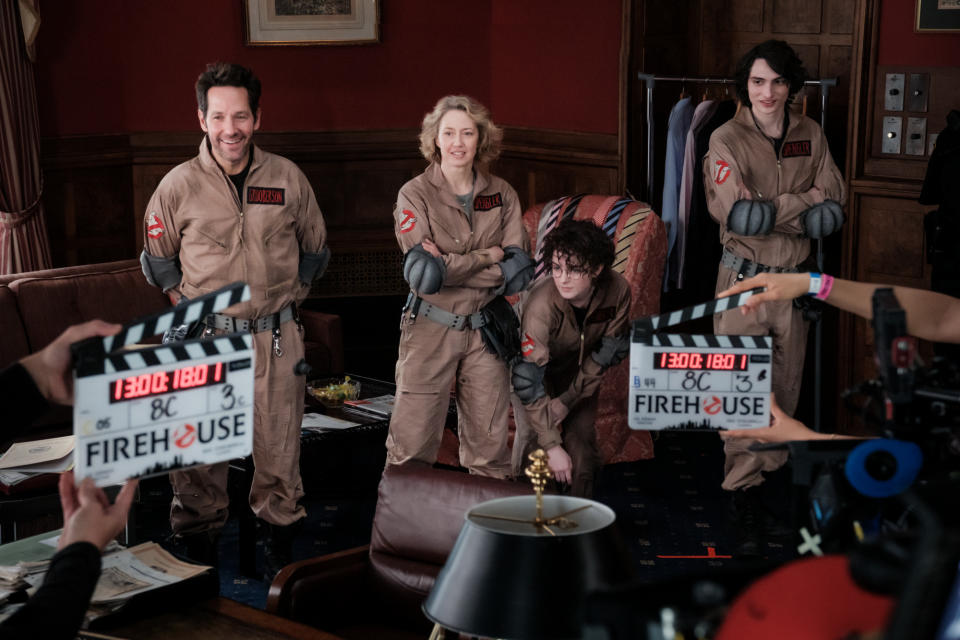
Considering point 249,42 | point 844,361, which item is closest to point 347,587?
point 844,361

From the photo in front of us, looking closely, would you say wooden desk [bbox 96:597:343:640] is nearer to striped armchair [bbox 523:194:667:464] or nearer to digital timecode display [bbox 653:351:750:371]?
digital timecode display [bbox 653:351:750:371]

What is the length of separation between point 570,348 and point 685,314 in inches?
52.6

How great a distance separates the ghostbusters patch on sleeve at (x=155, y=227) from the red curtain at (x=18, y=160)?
8.02ft

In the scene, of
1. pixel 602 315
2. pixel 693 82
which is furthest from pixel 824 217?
pixel 693 82

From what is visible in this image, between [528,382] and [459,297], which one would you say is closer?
[528,382]

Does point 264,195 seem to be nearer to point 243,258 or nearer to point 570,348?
point 243,258

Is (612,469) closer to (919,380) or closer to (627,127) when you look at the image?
(627,127)

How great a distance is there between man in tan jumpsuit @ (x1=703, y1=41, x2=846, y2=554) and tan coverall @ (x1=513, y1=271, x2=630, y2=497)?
57cm

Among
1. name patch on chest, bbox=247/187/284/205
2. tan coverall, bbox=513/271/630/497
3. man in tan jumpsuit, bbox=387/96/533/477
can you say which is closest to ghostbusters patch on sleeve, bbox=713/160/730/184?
tan coverall, bbox=513/271/630/497

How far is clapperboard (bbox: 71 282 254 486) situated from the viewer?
232 centimetres

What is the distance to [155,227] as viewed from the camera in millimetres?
4113

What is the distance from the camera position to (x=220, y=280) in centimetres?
408

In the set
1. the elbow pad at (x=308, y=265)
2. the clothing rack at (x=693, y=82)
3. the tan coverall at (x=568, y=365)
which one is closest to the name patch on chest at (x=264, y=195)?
the elbow pad at (x=308, y=265)

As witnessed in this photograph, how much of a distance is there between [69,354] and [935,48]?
174 inches
